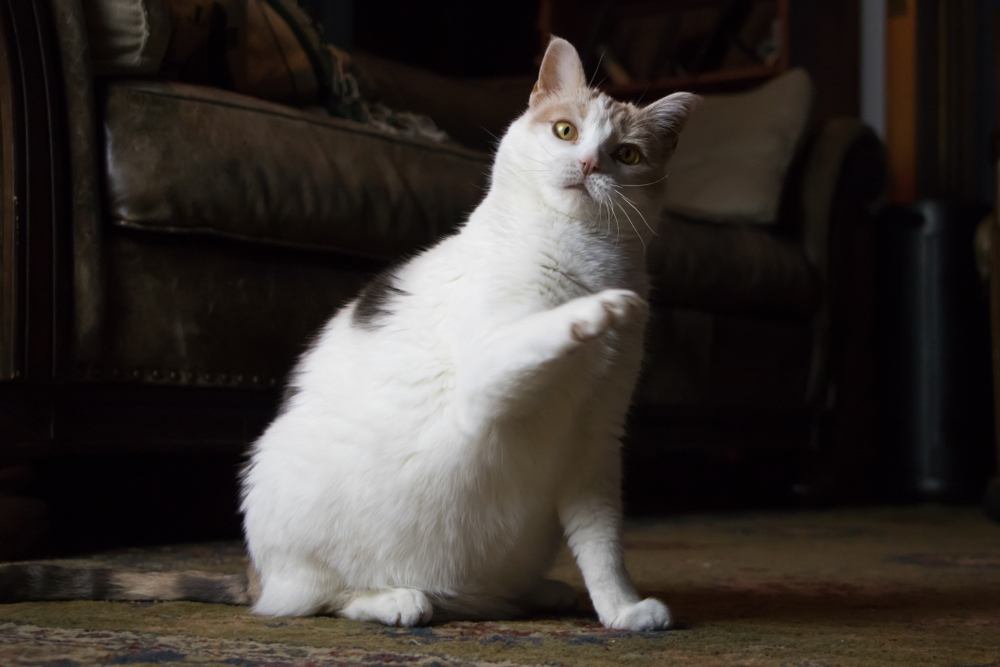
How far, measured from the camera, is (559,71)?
4.62 feet

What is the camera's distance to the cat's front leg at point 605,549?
3.76ft

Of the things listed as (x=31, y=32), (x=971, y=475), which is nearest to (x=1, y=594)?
(x=31, y=32)

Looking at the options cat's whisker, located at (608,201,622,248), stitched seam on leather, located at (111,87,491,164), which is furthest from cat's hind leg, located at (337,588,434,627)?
stitched seam on leather, located at (111,87,491,164)

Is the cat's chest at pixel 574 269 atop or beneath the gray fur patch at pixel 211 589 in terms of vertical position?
atop

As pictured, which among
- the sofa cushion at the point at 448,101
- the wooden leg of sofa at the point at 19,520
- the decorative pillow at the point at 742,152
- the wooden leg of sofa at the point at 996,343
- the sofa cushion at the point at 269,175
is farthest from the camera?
the sofa cushion at the point at 448,101

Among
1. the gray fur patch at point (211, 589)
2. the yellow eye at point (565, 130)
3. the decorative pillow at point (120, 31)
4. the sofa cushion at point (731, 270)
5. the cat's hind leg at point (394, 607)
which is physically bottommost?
the gray fur patch at point (211, 589)

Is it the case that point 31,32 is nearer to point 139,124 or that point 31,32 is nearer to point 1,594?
point 139,124

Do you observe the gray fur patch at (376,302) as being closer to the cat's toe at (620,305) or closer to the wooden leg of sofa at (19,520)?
the cat's toe at (620,305)

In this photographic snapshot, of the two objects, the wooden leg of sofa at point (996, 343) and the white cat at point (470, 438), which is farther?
the wooden leg of sofa at point (996, 343)

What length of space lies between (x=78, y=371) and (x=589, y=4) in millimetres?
3698

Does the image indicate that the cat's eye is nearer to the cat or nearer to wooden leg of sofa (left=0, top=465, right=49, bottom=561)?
the cat

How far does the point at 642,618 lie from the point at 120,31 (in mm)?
1173

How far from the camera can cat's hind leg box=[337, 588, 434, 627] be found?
1147mm

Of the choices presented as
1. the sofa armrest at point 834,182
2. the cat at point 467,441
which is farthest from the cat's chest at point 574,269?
the sofa armrest at point 834,182
